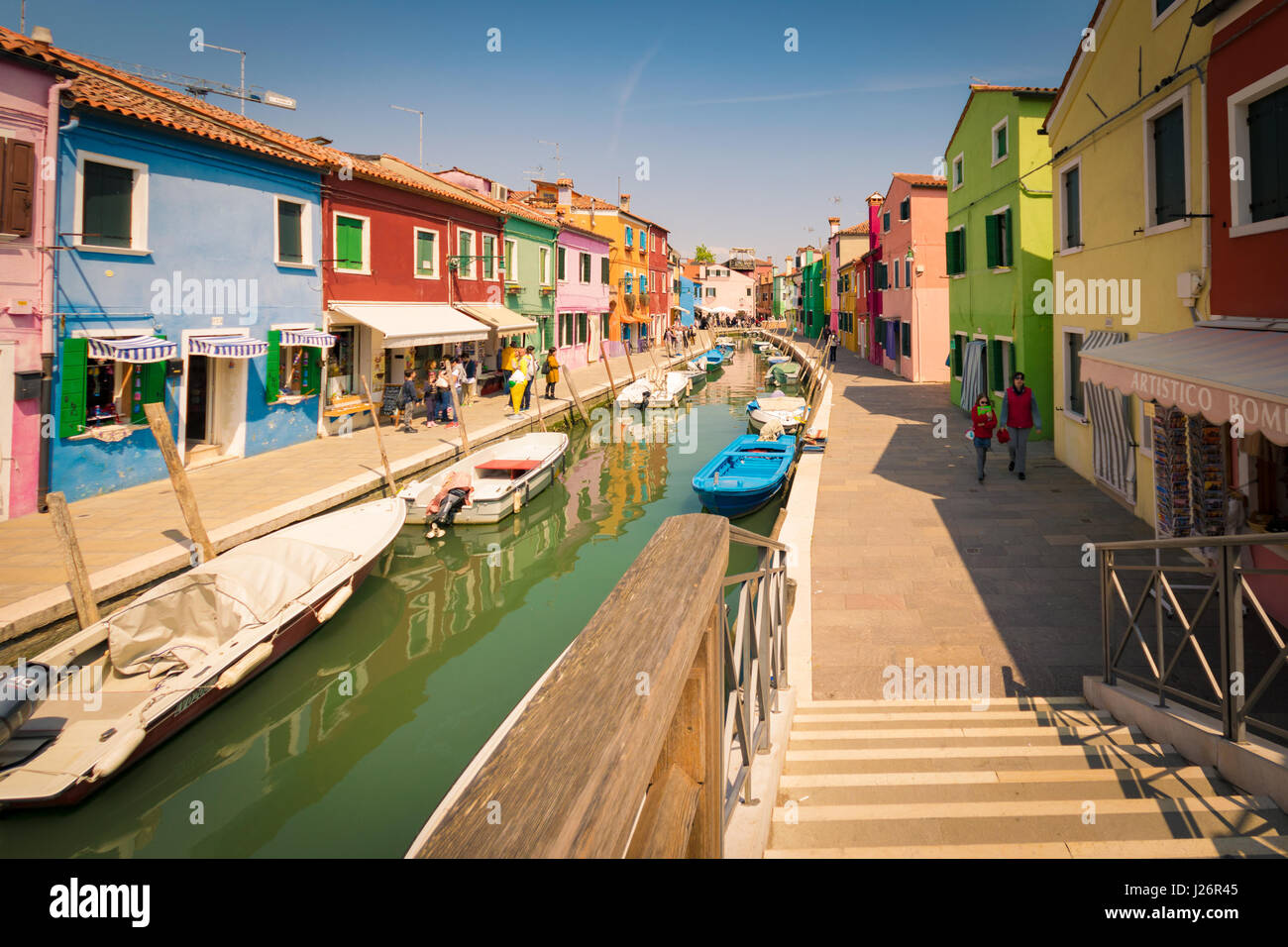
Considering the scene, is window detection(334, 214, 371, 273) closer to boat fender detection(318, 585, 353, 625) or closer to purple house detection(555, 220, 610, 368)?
boat fender detection(318, 585, 353, 625)

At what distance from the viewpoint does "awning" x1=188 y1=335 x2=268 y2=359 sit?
14438mm

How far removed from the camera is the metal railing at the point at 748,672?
3.00 metres

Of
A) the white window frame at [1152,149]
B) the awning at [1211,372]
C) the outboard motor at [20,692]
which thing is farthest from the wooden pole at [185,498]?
the white window frame at [1152,149]

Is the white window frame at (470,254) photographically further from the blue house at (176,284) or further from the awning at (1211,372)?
the awning at (1211,372)

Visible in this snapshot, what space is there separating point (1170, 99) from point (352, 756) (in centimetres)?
1157

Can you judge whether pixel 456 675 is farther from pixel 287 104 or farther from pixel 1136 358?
pixel 287 104

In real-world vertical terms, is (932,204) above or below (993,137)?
above

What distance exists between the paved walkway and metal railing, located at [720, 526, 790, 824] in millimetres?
7452

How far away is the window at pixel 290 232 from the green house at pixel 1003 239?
620 inches

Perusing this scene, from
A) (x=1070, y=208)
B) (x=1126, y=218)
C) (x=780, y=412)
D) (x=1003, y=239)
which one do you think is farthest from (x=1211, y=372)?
(x=780, y=412)

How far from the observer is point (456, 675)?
8.98 m

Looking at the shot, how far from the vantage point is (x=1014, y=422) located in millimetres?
12805

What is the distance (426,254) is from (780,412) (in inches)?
447
